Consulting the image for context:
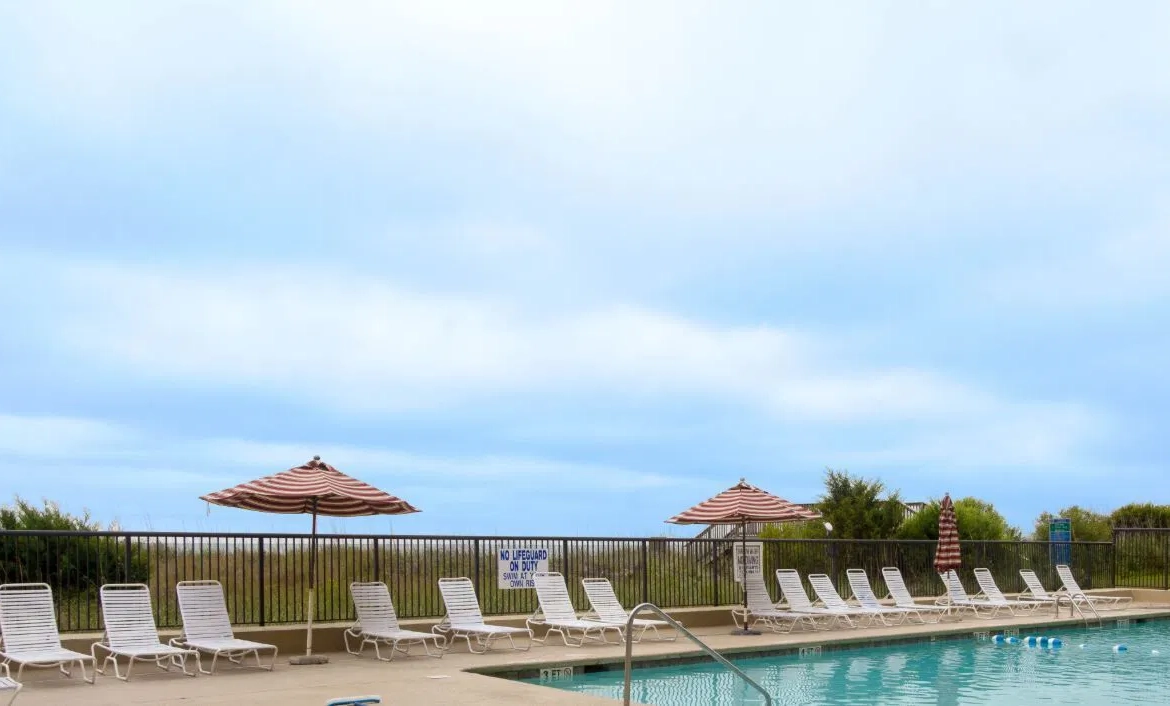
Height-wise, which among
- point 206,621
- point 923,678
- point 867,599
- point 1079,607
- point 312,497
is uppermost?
point 312,497

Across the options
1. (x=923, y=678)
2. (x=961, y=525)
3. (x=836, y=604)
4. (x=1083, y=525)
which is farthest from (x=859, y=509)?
(x=923, y=678)

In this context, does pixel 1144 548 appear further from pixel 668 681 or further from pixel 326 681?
pixel 326 681

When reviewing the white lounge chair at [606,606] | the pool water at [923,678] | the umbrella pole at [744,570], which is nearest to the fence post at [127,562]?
the pool water at [923,678]

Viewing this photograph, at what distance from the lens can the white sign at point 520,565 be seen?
582 inches

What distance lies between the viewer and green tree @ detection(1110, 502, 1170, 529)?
30875mm

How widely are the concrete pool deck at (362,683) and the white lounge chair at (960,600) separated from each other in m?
5.84

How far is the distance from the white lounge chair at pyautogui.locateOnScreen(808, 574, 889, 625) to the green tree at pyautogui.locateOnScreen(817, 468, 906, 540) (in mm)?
9854

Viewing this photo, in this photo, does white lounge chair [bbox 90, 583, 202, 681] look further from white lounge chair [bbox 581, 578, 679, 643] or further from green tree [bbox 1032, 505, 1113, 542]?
green tree [bbox 1032, 505, 1113, 542]

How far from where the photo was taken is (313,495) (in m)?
11.5

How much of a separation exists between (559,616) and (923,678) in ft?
13.8

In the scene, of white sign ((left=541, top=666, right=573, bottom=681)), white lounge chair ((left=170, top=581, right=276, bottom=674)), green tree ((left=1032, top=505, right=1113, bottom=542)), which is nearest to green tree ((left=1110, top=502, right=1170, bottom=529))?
green tree ((left=1032, top=505, right=1113, bottom=542))

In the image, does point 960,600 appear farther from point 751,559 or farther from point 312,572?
point 312,572

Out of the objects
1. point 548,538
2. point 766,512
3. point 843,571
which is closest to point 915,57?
point 766,512

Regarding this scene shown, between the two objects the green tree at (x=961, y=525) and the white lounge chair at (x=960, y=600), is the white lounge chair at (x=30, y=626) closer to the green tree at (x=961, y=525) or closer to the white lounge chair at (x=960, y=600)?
the white lounge chair at (x=960, y=600)
